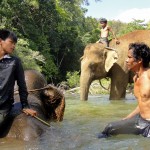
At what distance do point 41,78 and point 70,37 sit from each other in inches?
796

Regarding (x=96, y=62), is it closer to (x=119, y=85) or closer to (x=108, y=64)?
(x=108, y=64)

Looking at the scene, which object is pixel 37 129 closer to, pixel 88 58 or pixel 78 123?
pixel 78 123

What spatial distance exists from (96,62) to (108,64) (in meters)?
0.36

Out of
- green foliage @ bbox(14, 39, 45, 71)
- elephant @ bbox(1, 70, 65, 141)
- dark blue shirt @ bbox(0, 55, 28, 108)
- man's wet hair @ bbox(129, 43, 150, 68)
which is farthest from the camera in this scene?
green foliage @ bbox(14, 39, 45, 71)

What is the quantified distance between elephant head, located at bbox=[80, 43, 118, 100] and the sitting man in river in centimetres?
684

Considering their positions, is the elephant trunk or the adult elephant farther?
the adult elephant

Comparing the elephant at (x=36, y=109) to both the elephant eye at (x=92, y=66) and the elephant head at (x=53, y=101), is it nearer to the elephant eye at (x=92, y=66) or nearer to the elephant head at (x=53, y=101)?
the elephant head at (x=53, y=101)

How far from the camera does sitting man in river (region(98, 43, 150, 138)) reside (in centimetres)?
595

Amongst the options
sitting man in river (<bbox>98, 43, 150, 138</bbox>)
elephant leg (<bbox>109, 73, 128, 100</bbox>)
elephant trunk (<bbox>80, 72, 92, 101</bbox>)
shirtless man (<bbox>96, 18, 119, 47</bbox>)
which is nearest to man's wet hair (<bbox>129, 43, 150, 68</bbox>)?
sitting man in river (<bbox>98, 43, 150, 138</bbox>)

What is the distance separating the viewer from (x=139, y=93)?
6.14m

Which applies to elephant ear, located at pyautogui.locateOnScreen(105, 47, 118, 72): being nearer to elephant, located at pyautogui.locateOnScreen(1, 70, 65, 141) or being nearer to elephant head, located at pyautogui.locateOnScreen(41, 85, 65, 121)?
elephant, located at pyautogui.locateOnScreen(1, 70, 65, 141)

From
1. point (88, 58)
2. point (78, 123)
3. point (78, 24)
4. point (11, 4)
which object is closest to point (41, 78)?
point (78, 123)

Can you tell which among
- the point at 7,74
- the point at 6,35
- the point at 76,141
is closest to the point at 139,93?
the point at 76,141

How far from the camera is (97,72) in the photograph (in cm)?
1338
